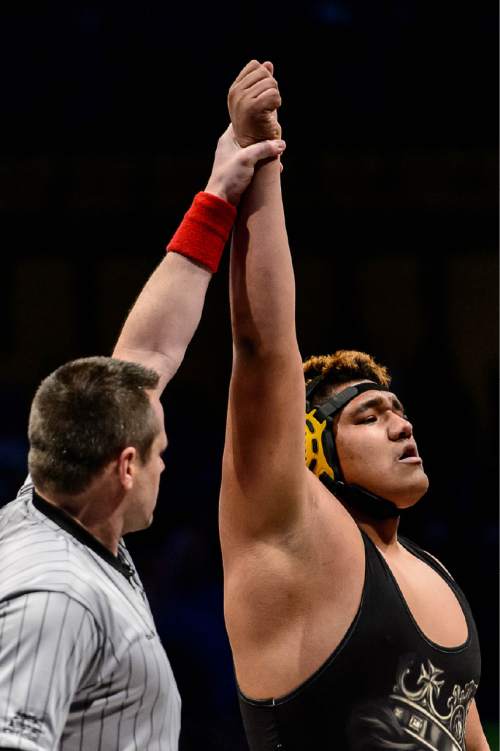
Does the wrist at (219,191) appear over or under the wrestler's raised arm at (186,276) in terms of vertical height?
over

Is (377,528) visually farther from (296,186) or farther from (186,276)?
(296,186)

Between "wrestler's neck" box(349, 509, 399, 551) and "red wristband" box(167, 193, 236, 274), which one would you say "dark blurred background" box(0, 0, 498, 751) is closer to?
"wrestler's neck" box(349, 509, 399, 551)

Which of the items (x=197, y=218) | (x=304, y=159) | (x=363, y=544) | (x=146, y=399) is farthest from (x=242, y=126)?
(x=304, y=159)

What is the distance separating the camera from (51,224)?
5895 millimetres

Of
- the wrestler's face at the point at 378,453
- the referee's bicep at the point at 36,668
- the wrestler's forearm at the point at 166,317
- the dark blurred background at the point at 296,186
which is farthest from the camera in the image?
the dark blurred background at the point at 296,186

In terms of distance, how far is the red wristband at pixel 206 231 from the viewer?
185 cm

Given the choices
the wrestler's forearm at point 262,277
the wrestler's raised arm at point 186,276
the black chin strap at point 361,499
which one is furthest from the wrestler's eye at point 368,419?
the wrestler's raised arm at point 186,276

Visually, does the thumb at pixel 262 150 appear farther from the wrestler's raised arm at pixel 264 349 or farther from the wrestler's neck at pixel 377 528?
the wrestler's neck at pixel 377 528

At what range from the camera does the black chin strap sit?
7.14 ft

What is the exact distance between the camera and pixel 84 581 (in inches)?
51.3

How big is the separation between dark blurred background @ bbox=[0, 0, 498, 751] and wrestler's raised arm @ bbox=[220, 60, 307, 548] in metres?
3.54

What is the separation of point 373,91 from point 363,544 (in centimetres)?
472

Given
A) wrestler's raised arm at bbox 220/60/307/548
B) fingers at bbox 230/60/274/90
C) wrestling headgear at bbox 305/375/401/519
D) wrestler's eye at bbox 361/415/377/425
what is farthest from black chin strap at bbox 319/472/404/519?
fingers at bbox 230/60/274/90

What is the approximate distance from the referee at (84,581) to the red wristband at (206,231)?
380 mm
